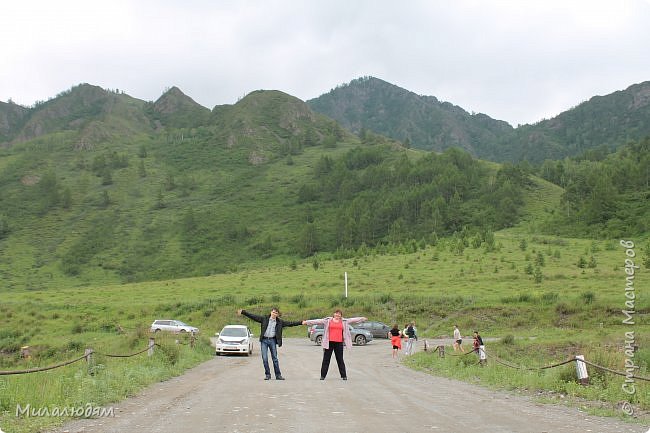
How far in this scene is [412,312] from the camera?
49656 mm

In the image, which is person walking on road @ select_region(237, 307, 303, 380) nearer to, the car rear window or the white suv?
the car rear window

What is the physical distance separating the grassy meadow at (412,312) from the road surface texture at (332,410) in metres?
0.94

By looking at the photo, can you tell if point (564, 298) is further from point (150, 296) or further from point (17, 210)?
point (17, 210)

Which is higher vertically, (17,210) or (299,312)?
(17,210)

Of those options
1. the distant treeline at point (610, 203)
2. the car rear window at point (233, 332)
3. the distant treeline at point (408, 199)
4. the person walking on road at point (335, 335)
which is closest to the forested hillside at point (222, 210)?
the distant treeline at point (408, 199)

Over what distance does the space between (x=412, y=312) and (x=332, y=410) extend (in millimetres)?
40427

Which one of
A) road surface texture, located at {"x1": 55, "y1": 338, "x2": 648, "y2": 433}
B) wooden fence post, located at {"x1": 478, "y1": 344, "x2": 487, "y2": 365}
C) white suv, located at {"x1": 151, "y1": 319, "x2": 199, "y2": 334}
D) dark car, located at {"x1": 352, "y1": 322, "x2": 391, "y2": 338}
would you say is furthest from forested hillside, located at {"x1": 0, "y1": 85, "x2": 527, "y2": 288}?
A: road surface texture, located at {"x1": 55, "y1": 338, "x2": 648, "y2": 433}

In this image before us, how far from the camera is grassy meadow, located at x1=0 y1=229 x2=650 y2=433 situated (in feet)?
42.0

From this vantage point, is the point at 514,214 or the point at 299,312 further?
the point at 514,214

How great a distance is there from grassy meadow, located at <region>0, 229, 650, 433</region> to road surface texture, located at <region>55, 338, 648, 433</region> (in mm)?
942

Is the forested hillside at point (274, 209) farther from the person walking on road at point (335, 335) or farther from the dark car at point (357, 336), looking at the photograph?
the person walking on road at point (335, 335)

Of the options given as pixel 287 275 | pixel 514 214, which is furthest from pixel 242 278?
pixel 514 214

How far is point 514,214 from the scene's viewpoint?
11644cm

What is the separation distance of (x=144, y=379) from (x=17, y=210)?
158m
